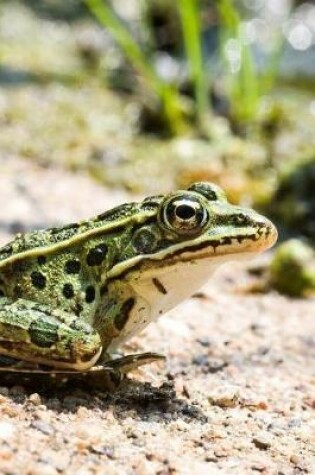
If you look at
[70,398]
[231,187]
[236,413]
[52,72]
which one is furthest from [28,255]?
[52,72]

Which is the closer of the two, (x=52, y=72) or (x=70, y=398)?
(x=70, y=398)

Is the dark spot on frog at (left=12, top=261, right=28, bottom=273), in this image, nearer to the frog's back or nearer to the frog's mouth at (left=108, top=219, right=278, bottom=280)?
the frog's back

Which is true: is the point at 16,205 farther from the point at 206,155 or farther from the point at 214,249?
the point at 214,249

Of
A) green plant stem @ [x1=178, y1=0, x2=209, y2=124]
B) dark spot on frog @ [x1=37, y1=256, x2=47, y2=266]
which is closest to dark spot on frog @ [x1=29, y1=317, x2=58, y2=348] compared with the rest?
dark spot on frog @ [x1=37, y1=256, x2=47, y2=266]

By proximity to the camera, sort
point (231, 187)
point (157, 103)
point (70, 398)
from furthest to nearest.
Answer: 1. point (157, 103)
2. point (231, 187)
3. point (70, 398)

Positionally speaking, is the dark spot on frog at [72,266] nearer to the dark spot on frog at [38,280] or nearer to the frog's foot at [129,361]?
the dark spot on frog at [38,280]

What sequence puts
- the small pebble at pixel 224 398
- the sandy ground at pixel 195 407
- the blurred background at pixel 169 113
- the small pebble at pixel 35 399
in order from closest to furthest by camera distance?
the sandy ground at pixel 195 407, the small pebble at pixel 35 399, the small pebble at pixel 224 398, the blurred background at pixel 169 113

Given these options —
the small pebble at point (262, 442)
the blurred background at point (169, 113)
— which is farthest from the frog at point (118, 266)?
the blurred background at point (169, 113)
